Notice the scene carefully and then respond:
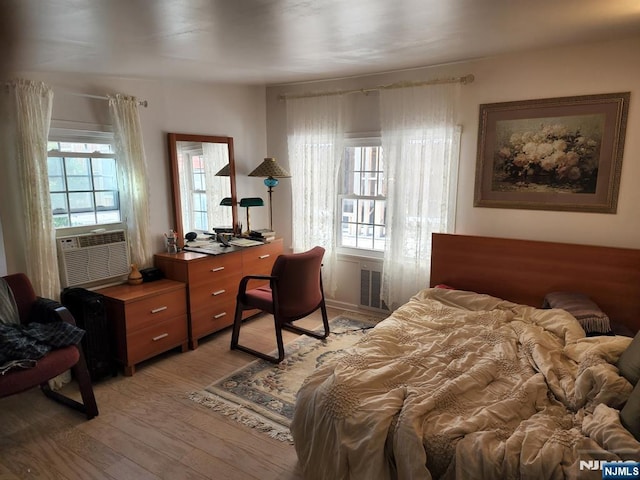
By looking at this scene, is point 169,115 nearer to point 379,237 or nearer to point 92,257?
point 92,257

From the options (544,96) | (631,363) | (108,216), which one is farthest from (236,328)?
(544,96)

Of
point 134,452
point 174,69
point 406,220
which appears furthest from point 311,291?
point 174,69

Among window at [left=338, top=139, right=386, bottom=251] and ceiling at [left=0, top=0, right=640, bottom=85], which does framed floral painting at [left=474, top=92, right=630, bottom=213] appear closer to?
ceiling at [left=0, top=0, right=640, bottom=85]

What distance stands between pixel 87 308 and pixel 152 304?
46 centimetres

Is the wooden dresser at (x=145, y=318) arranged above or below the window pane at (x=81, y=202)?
below

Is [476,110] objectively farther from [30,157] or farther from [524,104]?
[30,157]

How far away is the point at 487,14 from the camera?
7.12ft

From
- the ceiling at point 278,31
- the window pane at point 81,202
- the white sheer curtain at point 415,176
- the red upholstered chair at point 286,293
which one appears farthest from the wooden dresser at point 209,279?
the ceiling at point 278,31

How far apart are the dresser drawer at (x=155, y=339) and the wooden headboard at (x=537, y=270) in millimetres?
2302

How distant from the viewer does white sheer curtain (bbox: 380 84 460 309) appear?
353 cm

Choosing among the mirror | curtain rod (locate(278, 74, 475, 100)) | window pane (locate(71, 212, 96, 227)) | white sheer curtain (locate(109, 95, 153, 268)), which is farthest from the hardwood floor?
curtain rod (locate(278, 74, 475, 100))

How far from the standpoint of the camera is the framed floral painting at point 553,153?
2.92 m

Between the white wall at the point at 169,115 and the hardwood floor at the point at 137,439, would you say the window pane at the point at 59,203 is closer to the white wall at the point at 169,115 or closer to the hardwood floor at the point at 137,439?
the white wall at the point at 169,115

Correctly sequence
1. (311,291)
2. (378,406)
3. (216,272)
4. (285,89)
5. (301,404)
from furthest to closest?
(285,89) → (216,272) → (311,291) → (301,404) → (378,406)
